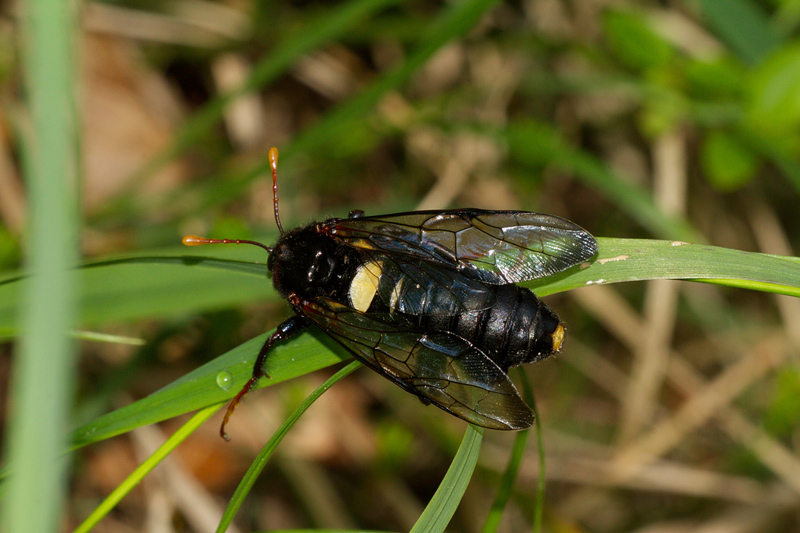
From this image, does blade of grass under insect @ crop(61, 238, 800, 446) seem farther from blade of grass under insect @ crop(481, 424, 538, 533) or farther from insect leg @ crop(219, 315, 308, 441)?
blade of grass under insect @ crop(481, 424, 538, 533)

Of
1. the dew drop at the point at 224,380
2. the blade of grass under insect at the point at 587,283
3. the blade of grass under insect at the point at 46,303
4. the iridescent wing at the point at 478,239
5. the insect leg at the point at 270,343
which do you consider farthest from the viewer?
the iridescent wing at the point at 478,239

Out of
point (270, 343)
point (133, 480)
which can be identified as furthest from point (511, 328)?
point (133, 480)

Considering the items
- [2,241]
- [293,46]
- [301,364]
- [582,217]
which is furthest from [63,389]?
[582,217]

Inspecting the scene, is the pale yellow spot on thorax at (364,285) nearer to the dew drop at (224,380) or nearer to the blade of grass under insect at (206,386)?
the blade of grass under insect at (206,386)

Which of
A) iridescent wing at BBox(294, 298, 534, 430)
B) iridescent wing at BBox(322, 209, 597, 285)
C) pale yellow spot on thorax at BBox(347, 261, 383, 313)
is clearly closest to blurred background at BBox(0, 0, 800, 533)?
iridescent wing at BBox(322, 209, 597, 285)

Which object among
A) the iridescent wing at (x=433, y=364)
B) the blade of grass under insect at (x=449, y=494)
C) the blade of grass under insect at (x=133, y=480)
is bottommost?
the blade of grass under insect at (x=133, y=480)

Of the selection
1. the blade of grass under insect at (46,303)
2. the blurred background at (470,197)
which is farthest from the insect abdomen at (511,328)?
the blade of grass under insect at (46,303)

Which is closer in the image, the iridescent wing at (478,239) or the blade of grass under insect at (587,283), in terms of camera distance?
the blade of grass under insect at (587,283)
